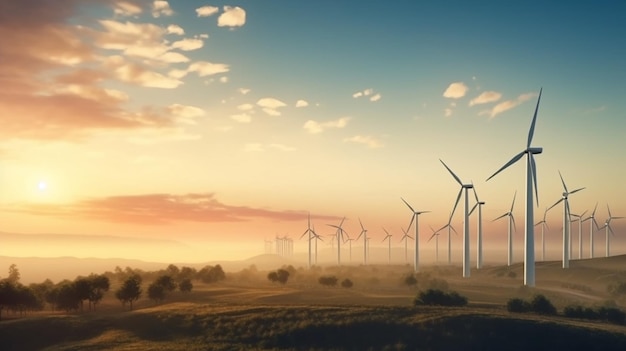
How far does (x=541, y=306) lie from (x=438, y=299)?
68.8ft

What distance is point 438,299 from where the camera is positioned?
391 feet

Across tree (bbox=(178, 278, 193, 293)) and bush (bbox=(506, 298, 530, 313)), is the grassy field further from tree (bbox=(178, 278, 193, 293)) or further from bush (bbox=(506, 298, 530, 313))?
tree (bbox=(178, 278, 193, 293))

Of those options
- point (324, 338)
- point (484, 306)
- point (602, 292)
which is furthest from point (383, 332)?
point (602, 292)

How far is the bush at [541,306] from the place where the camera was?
11288 centimetres

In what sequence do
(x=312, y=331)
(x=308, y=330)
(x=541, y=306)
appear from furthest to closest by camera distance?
(x=541, y=306), (x=308, y=330), (x=312, y=331)

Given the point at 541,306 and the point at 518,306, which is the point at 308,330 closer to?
the point at 518,306

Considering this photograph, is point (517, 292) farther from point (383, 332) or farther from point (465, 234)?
point (383, 332)

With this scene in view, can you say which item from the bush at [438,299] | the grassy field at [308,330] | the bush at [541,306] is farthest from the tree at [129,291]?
the bush at [541,306]

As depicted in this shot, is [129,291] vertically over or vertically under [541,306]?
over

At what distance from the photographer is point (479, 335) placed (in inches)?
3438

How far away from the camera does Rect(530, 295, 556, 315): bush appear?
370ft

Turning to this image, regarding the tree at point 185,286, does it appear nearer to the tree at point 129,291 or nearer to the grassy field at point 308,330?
the tree at point 129,291

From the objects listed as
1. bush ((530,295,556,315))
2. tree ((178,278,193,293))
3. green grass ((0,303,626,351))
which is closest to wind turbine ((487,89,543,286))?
bush ((530,295,556,315))

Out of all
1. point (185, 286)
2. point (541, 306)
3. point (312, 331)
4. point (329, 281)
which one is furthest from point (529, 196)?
point (185, 286)
